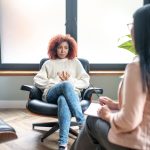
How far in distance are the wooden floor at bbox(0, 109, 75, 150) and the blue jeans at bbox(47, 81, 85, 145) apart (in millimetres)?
231

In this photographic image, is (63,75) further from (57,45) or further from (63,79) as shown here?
(57,45)

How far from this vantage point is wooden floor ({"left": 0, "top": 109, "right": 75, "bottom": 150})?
8.66ft

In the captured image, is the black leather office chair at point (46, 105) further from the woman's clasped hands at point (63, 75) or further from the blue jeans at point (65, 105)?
the woman's clasped hands at point (63, 75)

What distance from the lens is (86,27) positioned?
3875mm

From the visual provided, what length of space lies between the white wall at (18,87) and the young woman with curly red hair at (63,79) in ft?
2.77

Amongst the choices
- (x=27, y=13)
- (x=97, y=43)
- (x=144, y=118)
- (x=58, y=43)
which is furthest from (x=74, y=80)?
(x=144, y=118)

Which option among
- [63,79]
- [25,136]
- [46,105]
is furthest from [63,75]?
[25,136]

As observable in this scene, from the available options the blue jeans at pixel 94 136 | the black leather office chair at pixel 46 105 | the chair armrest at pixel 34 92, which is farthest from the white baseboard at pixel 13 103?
the blue jeans at pixel 94 136

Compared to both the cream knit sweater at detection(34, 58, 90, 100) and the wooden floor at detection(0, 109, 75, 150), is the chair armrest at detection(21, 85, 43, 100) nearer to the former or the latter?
the cream knit sweater at detection(34, 58, 90, 100)

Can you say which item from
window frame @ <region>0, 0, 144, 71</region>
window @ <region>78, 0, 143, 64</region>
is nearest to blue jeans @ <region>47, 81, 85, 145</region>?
window frame @ <region>0, 0, 144, 71</region>

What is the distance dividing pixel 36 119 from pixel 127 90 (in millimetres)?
2440

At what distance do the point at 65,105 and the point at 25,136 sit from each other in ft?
1.98

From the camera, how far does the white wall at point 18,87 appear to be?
3947mm

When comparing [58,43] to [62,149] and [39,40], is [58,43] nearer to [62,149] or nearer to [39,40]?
[39,40]
